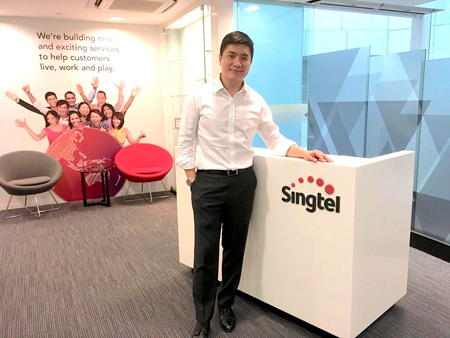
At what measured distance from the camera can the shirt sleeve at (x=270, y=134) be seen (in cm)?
244

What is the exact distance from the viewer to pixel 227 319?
2490mm

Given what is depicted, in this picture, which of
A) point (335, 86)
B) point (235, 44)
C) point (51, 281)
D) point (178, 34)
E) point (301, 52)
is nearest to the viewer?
point (235, 44)

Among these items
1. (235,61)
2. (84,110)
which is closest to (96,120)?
(84,110)

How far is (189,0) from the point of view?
15.3ft

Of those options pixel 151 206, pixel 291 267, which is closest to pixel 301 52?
pixel 151 206

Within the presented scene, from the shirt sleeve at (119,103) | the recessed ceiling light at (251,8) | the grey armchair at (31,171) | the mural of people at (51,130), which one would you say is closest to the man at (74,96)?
the mural of people at (51,130)

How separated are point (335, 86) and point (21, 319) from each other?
4.18 metres

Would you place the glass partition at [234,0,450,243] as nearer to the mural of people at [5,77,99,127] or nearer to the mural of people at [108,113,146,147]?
the mural of people at [108,113,146,147]

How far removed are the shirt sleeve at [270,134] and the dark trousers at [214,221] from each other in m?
0.24

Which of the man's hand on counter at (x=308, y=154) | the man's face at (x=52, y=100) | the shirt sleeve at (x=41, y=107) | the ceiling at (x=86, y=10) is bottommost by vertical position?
the man's hand on counter at (x=308, y=154)

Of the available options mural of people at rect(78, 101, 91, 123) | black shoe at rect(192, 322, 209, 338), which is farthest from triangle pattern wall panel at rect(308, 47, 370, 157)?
mural of people at rect(78, 101, 91, 123)

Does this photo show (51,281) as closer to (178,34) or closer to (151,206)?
(151,206)

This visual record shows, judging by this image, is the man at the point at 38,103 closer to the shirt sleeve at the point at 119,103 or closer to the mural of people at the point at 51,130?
the mural of people at the point at 51,130

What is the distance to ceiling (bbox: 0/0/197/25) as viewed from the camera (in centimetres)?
456
